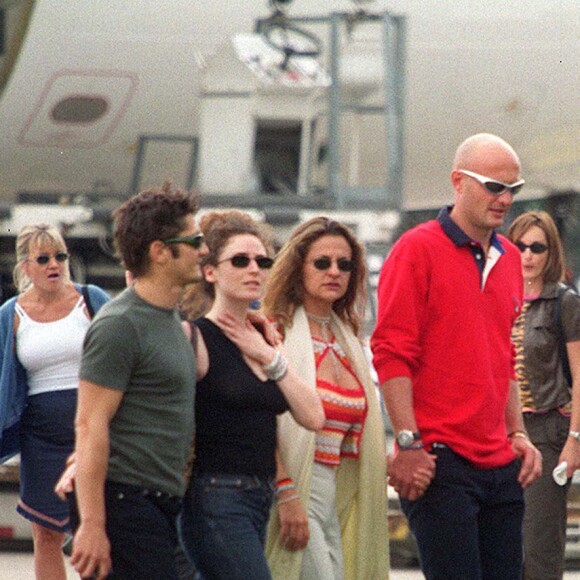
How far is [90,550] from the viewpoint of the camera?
141 inches

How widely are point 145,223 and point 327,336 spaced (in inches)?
44.0

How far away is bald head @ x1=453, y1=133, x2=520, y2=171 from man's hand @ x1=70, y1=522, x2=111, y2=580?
168 centimetres

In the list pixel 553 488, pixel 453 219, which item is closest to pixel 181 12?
pixel 553 488

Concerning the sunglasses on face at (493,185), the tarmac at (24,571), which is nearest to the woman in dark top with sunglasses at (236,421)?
the sunglasses on face at (493,185)

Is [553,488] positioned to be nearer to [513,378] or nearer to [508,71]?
[513,378]

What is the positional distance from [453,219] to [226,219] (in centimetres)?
72

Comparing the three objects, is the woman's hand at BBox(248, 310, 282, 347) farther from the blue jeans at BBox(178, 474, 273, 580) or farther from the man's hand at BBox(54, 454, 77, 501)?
the man's hand at BBox(54, 454, 77, 501)

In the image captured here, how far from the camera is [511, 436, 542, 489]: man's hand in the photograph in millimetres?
4676

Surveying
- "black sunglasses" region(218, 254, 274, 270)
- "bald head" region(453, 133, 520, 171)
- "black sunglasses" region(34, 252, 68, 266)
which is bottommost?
"black sunglasses" region(218, 254, 274, 270)

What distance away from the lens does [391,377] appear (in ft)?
14.8

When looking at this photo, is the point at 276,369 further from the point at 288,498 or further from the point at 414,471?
the point at 414,471

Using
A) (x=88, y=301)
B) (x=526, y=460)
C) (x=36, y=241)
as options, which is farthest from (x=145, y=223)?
(x=36, y=241)

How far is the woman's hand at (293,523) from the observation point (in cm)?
438

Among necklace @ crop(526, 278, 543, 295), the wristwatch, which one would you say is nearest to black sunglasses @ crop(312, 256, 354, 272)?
the wristwatch
